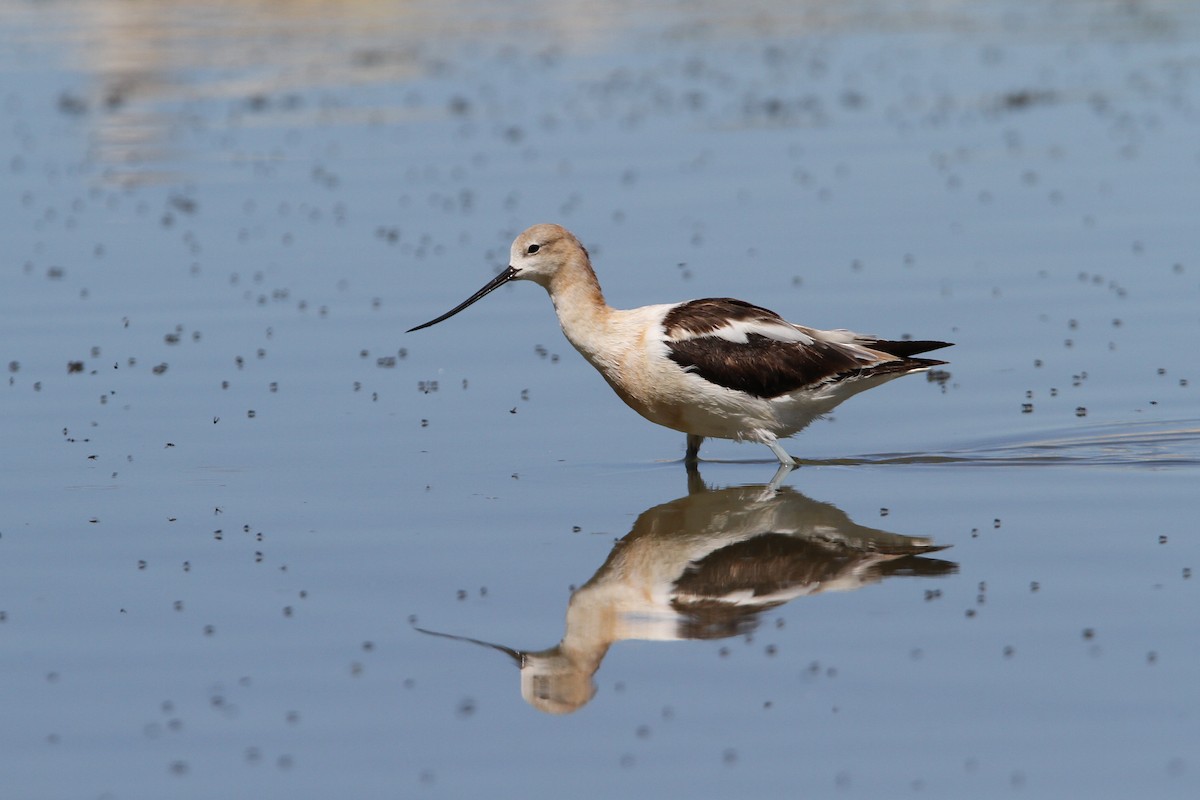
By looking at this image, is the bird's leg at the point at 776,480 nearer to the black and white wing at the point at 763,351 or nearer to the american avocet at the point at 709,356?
the american avocet at the point at 709,356

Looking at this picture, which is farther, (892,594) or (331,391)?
(331,391)

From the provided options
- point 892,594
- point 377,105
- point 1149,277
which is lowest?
point 892,594

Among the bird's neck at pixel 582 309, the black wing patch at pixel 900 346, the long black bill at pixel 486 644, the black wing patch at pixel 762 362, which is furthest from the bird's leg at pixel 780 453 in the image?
the long black bill at pixel 486 644

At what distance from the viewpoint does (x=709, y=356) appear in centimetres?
1108

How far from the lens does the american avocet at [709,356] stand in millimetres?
11102

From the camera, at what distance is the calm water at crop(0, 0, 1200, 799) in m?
7.45

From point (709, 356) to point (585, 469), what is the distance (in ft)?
3.82

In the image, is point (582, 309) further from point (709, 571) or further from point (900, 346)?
point (709, 571)

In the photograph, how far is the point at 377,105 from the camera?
26344 mm

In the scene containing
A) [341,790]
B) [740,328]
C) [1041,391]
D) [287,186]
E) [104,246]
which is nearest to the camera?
[341,790]

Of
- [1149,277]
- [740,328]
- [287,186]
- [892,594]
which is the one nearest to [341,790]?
[892,594]

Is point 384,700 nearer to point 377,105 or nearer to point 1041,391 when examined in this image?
point 1041,391

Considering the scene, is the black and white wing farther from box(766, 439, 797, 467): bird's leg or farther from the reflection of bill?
the reflection of bill

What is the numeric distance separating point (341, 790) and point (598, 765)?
3.39ft
